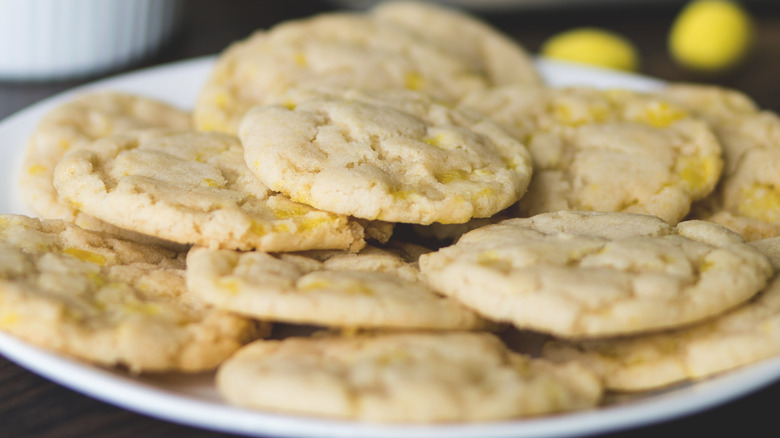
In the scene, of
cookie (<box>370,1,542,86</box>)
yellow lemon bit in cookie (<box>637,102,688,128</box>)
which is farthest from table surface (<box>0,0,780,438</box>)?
cookie (<box>370,1,542,86</box>)

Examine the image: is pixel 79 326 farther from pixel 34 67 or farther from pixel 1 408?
pixel 34 67

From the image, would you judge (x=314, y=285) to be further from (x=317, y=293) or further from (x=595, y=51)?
(x=595, y=51)

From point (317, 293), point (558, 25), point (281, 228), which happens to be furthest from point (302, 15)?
point (317, 293)

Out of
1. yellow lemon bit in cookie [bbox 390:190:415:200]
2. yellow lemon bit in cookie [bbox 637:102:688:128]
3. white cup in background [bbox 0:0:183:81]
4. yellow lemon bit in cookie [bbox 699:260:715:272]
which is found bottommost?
white cup in background [bbox 0:0:183:81]

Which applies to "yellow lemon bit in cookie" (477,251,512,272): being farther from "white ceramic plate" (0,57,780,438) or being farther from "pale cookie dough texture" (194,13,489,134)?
"pale cookie dough texture" (194,13,489,134)

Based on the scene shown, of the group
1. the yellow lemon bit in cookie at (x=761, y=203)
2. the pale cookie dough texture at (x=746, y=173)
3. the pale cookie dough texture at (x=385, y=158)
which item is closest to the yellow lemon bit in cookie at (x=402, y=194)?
the pale cookie dough texture at (x=385, y=158)

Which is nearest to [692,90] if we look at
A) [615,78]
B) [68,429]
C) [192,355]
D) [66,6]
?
[615,78]
